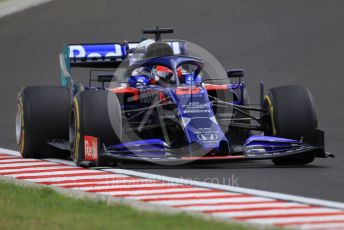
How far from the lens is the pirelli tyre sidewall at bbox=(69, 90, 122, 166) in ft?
41.7

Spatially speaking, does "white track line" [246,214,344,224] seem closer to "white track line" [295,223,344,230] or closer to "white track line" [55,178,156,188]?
"white track line" [295,223,344,230]

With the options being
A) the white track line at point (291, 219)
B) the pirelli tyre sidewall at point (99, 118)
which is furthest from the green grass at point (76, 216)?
the pirelli tyre sidewall at point (99, 118)

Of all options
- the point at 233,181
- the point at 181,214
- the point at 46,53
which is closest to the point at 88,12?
the point at 46,53

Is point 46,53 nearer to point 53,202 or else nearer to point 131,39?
point 131,39

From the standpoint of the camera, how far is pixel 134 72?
14.6 metres

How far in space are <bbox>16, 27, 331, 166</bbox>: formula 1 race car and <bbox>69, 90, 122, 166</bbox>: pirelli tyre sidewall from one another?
0.04 ft

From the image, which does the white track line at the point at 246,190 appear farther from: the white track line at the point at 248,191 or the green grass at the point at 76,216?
the green grass at the point at 76,216

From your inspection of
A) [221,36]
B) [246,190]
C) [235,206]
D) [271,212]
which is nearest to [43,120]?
[246,190]

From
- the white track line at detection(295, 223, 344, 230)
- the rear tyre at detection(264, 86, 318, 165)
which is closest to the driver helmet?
the rear tyre at detection(264, 86, 318, 165)

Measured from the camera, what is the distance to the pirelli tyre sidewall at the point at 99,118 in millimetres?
12719

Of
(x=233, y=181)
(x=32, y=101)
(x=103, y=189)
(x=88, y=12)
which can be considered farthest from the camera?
(x=88, y=12)

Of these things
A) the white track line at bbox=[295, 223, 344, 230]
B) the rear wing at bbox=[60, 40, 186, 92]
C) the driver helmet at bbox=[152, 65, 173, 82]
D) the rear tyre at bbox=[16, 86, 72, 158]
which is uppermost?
the rear wing at bbox=[60, 40, 186, 92]

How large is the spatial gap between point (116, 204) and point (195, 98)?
364cm

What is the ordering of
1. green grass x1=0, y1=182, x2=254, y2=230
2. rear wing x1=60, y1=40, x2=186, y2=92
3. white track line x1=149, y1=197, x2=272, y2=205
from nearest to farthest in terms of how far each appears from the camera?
green grass x1=0, y1=182, x2=254, y2=230 → white track line x1=149, y1=197, x2=272, y2=205 → rear wing x1=60, y1=40, x2=186, y2=92
